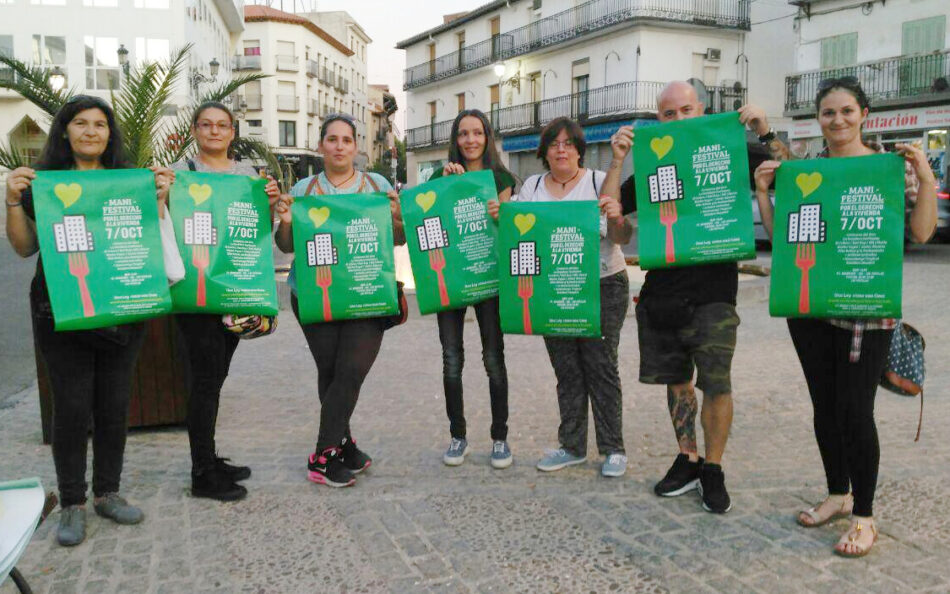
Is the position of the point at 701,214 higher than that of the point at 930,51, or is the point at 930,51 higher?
the point at 930,51

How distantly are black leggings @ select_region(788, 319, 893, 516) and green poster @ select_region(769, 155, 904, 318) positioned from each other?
0.16 meters

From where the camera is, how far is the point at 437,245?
161 inches

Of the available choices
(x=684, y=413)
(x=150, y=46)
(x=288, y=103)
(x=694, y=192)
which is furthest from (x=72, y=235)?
(x=288, y=103)

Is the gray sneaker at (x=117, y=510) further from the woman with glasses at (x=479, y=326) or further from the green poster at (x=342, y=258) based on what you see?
the woman with glasses at (x=479, y=326)

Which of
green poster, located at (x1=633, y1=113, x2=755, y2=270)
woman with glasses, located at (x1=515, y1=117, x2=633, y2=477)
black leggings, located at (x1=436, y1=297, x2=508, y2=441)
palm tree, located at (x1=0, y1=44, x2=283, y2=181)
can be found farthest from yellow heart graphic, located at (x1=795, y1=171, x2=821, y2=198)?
palm tree, located at (x1=0, y1=44, x2=283, y2=181)

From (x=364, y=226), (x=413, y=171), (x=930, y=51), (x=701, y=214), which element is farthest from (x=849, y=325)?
(x=413, y=171)

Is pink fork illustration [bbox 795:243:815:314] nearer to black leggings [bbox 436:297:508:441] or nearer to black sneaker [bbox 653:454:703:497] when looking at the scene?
black sneaker [bbox 653:454:703:497]

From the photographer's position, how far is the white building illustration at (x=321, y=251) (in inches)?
156

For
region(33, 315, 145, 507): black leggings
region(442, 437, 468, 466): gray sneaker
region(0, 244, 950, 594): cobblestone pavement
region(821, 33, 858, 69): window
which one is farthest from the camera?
region(821, 33, 858, 69): window

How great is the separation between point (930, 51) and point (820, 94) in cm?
2464

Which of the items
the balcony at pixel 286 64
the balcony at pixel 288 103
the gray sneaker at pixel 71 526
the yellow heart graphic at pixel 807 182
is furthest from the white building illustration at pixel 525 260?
the balcony at pixel 286 64

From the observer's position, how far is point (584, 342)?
4.23 metres

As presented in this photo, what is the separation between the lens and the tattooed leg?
12.8 ft

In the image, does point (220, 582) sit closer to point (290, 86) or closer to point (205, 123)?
point (205, 123)
